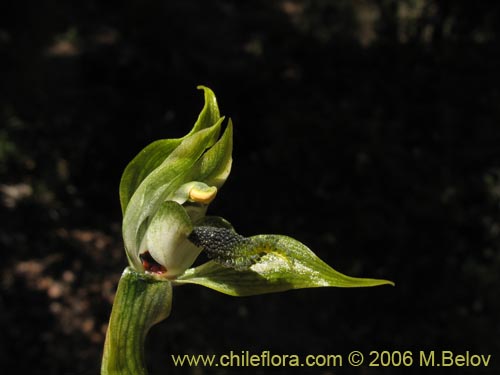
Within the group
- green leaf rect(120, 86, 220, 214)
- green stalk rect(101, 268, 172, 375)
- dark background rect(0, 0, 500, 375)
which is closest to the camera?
green stalk rect(101, 268, 172, 375)

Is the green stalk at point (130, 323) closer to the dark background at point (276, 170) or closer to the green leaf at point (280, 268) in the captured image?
the green leaf at point (280, 268)

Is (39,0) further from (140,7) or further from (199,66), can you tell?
(199,66)

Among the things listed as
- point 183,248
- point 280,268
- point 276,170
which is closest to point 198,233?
point 183,248

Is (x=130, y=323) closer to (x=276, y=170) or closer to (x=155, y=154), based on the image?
(x=155, y=154)

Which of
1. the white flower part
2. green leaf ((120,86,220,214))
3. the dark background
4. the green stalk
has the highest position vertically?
green leaf ((120,86,220,214))

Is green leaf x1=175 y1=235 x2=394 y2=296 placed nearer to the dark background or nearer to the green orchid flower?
the green orchid flower

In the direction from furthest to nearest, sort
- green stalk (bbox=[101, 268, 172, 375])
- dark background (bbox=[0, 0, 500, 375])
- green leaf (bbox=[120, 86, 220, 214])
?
dark background (bbox=[0, 0, 500, 375]), green leaf (bbox=[120, 86, 220, 214]), green stalk (bbox=[101, 268, 172, 375])

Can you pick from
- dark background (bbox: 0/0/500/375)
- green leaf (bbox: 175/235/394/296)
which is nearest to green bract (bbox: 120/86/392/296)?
green leaf (bbox: 175/235/394/296)

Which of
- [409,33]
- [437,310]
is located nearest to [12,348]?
[437,310]

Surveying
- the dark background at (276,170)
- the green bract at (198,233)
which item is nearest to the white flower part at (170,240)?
the green bract at (198,233)
